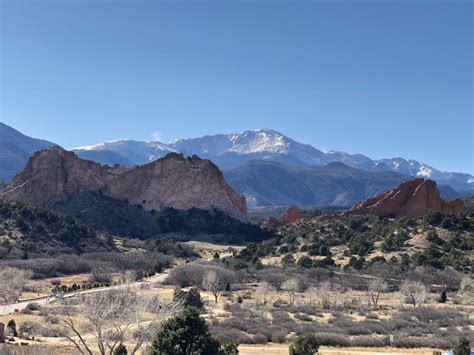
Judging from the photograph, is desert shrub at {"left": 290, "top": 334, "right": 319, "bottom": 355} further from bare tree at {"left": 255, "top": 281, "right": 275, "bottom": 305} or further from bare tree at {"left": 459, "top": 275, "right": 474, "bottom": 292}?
bare tree at {"left": 459, "top": 275, "right": 474, "bottom": 292}

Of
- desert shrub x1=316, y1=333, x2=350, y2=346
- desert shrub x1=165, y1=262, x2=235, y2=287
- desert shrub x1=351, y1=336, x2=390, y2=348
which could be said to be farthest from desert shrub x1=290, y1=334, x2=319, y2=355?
desert shrub x1=165, y1=262, x2=235, y2=287

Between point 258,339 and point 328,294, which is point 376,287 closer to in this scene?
point 328,294

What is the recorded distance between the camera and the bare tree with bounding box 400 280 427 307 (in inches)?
1987

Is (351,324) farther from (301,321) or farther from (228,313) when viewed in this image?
(228,313)

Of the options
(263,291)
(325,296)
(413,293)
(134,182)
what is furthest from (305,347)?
(134,182)

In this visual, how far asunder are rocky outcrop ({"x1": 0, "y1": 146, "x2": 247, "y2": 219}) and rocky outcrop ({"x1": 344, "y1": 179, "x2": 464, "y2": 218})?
39.2 metres

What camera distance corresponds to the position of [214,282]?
5566 centimetres

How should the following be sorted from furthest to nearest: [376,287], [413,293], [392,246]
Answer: [392,246], [376,287], [413,293]

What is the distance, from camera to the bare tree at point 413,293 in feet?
166

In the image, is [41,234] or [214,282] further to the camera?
[41,234]

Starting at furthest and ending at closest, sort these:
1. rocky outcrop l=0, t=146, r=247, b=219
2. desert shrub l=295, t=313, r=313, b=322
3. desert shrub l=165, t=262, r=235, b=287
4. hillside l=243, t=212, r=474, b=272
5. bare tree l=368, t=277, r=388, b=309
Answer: rocky outcrop l=0, t=146, r=247, b=219, hillside l=243, t=212, r=474, b=272, desert shrub l=165, t=262, r=235, b=287, bare tree l=368, t=277, r=388, b=309, desert shrub l=295, t=313, r=313, b=322

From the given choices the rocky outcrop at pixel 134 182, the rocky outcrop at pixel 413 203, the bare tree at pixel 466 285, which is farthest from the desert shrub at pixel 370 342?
the rocky outcrop at pixel 134 182

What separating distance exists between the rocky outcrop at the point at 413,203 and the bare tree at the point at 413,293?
6051 centimetres

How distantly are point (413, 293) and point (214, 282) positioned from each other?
19.6 metres
